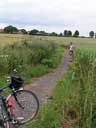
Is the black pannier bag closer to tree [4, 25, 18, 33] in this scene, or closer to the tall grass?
the tall grass

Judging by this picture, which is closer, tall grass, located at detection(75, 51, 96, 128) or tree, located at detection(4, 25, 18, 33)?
tall grass, located at detection(75, 51, 96, 128)

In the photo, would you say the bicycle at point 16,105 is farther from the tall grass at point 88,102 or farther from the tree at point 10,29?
the tree at point 10,29

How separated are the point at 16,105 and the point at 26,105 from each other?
1.01ft

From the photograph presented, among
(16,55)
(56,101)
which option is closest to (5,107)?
(56,101)

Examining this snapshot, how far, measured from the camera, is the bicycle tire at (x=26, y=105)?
881 centimetres

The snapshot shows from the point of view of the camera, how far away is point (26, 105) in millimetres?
9125

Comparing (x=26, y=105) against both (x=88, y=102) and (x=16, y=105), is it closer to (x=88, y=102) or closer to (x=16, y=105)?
(x=16, y=105)

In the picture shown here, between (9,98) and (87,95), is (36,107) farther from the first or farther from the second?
(87,95)

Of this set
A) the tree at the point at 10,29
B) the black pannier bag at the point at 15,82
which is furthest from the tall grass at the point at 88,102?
the tree at the point at 10,29

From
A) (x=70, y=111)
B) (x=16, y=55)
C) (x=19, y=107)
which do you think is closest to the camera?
(x=70, y=111)

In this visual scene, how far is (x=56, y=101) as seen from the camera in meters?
10.6

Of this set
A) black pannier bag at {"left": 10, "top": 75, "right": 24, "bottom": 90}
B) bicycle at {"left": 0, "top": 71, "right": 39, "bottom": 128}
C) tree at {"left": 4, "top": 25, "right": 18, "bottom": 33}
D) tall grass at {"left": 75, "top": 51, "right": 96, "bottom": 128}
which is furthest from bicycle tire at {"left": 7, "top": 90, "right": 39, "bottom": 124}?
tree at {"left": 4, "top": 25, "right": 18, "bottom": 33}

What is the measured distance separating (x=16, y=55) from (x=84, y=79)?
10400 millimetres

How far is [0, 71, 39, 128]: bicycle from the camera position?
25.9 ft
